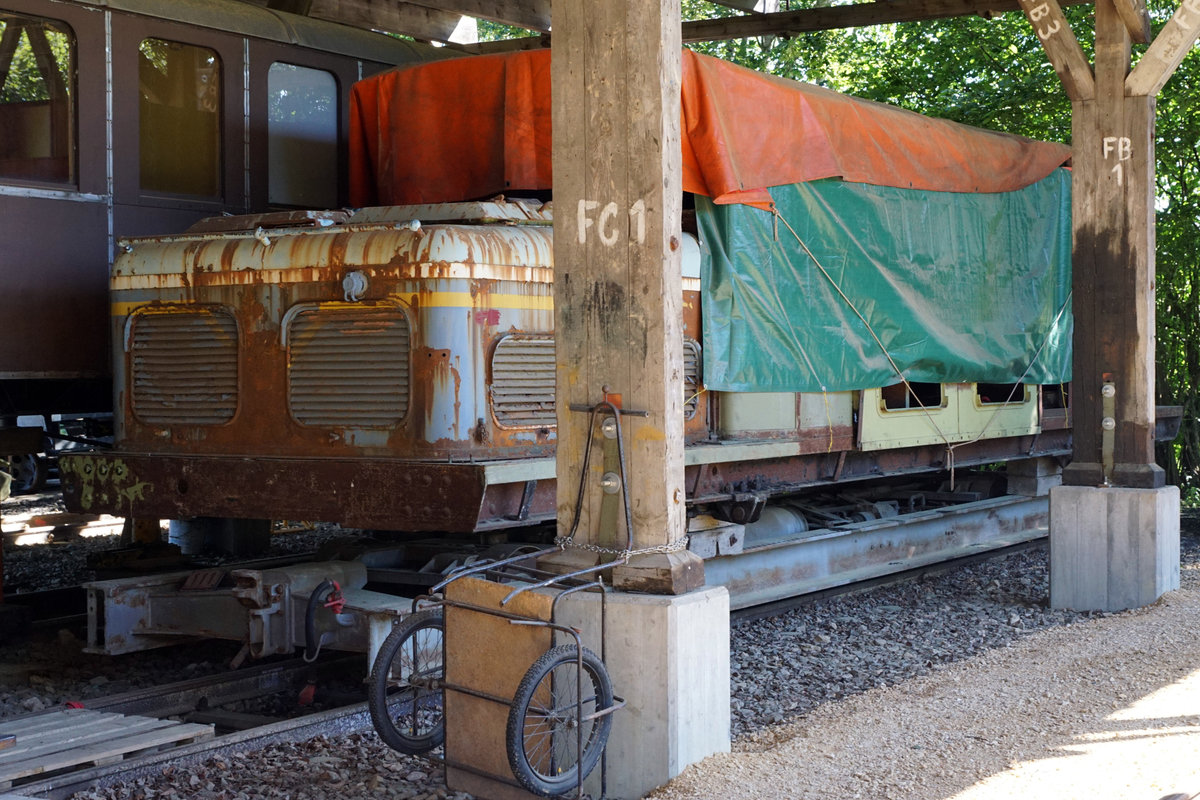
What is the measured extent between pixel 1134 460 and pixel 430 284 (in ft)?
16.8

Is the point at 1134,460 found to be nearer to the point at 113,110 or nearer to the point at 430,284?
the point at 430,284

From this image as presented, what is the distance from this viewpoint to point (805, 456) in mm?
7980

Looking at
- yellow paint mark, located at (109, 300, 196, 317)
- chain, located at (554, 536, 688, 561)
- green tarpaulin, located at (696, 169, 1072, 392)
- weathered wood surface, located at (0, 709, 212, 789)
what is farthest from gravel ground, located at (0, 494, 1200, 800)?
yellow paint mark, located at (109, 300, 196, 317)

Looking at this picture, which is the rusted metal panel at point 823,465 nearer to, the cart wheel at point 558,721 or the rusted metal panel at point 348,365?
the rusted metal panel at point 348,365

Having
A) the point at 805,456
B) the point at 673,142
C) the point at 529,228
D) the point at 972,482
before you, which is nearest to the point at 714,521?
the point at 805,456

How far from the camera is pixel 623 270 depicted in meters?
4.63

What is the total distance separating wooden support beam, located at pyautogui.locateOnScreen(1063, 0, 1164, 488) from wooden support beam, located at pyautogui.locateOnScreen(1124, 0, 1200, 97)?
89 mm

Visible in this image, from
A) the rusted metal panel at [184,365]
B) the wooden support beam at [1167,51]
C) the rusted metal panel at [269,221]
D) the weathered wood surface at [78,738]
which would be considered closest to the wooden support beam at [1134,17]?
the wooden support beam at [1167,51]

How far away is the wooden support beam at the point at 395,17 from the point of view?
980 centimetres

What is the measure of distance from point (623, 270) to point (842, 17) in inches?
307

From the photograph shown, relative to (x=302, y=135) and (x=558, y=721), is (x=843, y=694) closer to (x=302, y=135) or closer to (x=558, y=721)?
(x=558, y=721)

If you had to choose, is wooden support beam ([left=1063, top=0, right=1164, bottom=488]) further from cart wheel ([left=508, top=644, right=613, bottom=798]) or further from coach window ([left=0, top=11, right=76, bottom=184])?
coach window ([left=0, top=11, right=76, bottom=184])

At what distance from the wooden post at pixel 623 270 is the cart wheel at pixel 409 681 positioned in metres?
0.65

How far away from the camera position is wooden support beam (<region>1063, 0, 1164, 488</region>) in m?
8.43
